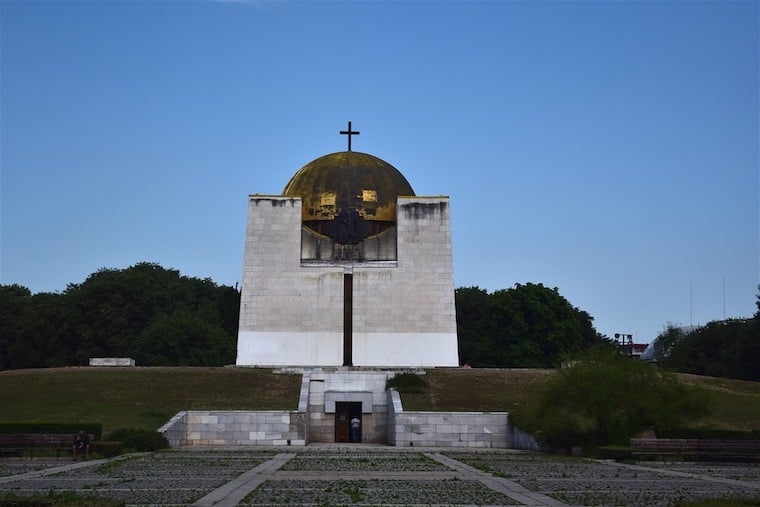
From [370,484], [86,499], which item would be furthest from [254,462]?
[86,499]

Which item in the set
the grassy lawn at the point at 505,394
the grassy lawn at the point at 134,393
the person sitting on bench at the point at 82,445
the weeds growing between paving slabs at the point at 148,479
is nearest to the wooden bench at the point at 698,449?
the grassy lawn at the point at 505,394

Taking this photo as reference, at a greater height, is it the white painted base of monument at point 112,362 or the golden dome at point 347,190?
the golden dome at point 347,190

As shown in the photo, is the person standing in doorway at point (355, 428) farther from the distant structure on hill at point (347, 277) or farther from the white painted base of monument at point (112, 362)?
the white painted base of monument at point (112, 362)

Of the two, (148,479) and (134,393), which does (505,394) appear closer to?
(134,393)

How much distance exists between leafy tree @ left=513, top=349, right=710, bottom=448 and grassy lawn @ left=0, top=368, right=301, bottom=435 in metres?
9.65

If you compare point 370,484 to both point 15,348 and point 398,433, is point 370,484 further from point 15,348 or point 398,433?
point 15,348

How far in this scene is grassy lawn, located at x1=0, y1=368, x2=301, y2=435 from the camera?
87.5ft

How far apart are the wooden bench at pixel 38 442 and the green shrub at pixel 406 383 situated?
1284 cm

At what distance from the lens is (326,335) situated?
125 ft

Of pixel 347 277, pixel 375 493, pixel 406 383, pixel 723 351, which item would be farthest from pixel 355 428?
pixel 723 351

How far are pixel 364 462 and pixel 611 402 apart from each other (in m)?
6.78

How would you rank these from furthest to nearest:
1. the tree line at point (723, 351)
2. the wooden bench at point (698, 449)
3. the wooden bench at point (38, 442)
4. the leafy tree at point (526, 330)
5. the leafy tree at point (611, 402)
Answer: the leafy tree at point (526, 330) < the tree line at point (723, 351) < the leafy tree at point (611, 402) < the wooden bench at point (38, 442) < the wooden bench at point (698, 449)

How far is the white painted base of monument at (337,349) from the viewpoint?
→ 124 feet

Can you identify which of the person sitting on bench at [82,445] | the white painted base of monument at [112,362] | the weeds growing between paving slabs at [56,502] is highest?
the white painted base of monument at [112,362]
